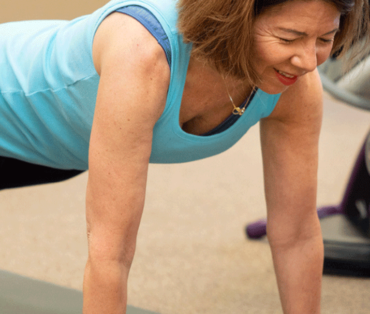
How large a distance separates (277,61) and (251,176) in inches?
89.5

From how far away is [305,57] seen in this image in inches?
33.2

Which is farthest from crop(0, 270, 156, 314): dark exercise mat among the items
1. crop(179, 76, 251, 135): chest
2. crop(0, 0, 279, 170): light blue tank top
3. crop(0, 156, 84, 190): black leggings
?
crop(179, 76, 251, 135): chest

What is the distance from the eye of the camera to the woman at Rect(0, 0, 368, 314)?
832 mm

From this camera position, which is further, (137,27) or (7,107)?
(7,107)

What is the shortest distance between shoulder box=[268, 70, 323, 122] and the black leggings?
65 centimetres

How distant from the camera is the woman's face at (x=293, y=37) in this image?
0.80 meters

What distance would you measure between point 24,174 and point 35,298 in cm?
35

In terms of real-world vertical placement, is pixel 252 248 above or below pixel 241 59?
below

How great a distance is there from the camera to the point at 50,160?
49.2 inches

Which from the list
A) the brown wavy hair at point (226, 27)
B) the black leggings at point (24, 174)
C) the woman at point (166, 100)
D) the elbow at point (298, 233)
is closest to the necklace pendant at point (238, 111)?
the woman at point (166, 100)

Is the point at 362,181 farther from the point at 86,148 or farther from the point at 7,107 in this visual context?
the point at 7,107

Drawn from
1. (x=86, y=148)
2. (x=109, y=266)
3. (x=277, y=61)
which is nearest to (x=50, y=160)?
(x=86, y=148)

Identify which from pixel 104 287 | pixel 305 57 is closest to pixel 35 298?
pixel 104 287

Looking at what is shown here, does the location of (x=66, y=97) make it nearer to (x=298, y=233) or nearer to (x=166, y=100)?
(x=166, y=100)
